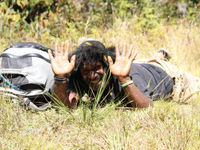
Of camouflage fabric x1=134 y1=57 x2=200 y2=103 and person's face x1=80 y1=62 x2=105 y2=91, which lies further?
camouflage fabric x1=134 y1=57 x2=200 y2=103

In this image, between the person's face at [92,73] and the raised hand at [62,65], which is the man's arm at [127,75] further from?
the raised hand at [62,65]

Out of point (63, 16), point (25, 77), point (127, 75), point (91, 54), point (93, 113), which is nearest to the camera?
point (93, 113)

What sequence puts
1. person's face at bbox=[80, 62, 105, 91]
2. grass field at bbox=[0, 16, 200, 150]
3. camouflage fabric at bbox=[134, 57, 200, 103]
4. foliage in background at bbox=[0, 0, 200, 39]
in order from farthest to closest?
foliage in background at bbox=[0, 0, 200, 39] < camouflage fabric at bbox=[134, 57, 200, 103] < person's face at bbox=[80, 62, 105, 91] < grass field at bbox=[0, 16, 200, 150]

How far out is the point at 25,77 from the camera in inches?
104

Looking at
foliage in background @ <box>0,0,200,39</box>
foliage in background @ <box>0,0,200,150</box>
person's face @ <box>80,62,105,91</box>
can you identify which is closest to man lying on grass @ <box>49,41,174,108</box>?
person's face @ <box>80,62,105,91</box>

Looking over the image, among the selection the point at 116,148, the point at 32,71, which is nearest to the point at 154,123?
the point at 116,148

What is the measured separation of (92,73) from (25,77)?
73cm

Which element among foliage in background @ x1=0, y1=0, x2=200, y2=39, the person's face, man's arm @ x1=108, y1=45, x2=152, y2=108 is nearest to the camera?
man's arm @ x1=108, y1=45, x2=152, y2=108

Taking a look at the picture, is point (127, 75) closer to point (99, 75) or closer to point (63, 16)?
point (99, 75)

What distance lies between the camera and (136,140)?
1.89 meters

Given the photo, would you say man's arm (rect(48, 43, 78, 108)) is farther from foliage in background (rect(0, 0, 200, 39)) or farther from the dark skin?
foliage in background (rect(0, 0, 200, 39))

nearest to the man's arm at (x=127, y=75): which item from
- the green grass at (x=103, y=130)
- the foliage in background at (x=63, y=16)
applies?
the green grass at (x=103, y=130)

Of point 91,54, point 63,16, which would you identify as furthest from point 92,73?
point 63,16

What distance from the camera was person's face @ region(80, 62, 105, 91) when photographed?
8.21ft
